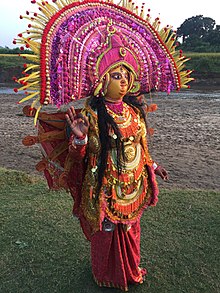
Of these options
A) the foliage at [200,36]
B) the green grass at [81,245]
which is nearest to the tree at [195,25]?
the foliage at [200,36]

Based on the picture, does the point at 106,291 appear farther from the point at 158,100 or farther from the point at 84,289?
the point at 158,100

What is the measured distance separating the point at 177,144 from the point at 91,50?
568 cm

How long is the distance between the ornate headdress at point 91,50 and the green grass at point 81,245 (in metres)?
1.53

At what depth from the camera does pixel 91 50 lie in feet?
7.21

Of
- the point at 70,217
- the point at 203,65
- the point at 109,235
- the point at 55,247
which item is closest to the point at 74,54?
the point at 109,235

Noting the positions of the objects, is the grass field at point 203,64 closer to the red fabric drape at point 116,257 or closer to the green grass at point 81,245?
the green grass at point 81,245

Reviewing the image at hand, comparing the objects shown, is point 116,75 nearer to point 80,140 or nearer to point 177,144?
point 80,140

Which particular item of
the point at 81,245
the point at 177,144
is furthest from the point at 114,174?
the point at 177,144

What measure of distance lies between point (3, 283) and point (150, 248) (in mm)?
1317

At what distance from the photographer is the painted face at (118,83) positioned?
229 cm

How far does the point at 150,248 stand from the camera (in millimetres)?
3406

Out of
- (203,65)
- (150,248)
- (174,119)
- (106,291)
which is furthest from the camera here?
(203,65)

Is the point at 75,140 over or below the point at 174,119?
over

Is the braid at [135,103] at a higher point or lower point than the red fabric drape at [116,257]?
higher
